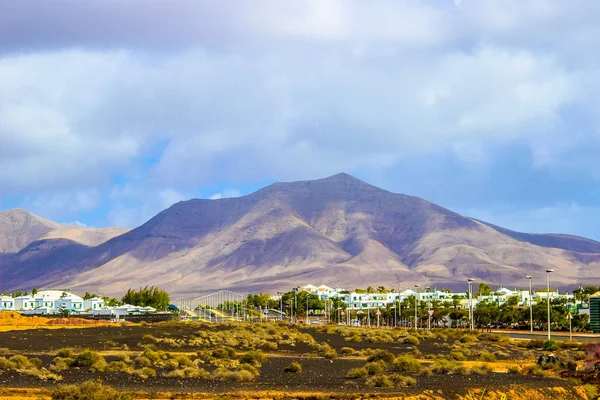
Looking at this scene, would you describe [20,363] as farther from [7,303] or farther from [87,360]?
[7,303]

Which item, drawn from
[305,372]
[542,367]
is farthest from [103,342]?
[542,367]

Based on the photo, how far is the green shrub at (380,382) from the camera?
31.1 metres

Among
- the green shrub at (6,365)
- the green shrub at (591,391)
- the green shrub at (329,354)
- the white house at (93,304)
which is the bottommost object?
the green shrub at (591,391)

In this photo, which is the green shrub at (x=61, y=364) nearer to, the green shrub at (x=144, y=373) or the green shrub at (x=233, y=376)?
the green shrub at (x=144, y=373)

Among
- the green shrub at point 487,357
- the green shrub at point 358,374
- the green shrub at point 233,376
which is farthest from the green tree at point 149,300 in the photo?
the green shrub at point 233,376

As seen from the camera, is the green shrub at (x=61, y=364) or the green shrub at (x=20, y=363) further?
the green shrub at (x=61, y=364)

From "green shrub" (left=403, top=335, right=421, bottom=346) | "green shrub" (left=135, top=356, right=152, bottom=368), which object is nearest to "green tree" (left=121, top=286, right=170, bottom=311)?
"green shrub" (left=403, top=335, right=421, bottom=346)

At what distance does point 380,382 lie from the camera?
3147cm

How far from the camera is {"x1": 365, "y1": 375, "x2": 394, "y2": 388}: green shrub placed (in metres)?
31.1

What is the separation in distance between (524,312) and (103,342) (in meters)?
74.5

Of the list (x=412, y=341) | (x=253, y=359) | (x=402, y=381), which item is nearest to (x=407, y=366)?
(x=402, y=381)

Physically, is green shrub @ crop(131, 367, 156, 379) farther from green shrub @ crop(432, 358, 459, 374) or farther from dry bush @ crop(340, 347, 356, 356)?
dry bush @ crop(340, 347, 356, 356)

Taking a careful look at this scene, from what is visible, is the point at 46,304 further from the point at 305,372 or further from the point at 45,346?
the point at 305,372

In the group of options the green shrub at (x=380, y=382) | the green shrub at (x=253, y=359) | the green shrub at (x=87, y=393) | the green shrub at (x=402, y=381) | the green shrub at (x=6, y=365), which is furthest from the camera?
the green shrub at (x=253, y=359)
